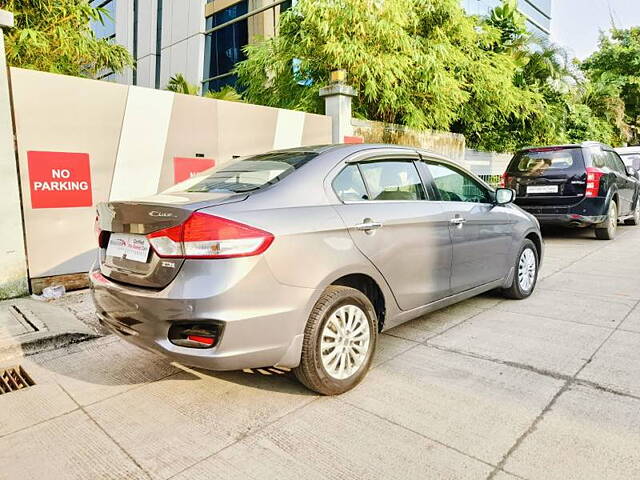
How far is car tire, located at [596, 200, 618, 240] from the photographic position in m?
8.18

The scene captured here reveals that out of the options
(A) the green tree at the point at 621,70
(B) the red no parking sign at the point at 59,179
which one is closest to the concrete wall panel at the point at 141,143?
(B) the red no parking sign at the point at 59,179

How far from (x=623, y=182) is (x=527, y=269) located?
5.59 metres

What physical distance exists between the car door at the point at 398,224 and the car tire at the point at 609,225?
609 centimetres

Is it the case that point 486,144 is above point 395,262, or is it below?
above

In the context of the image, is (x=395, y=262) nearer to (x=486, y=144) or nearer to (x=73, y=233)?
(x=73, y=233)

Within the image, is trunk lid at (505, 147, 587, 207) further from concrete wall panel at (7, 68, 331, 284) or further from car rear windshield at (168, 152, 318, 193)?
car rear windshield at (168, 152, 318, 193)

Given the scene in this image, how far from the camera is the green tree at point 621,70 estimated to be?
20.4 m

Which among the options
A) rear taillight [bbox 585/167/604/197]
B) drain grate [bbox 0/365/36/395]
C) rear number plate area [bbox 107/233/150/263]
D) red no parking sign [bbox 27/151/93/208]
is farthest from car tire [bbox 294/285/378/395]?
rear taillight [bbox 585/167/604/197]

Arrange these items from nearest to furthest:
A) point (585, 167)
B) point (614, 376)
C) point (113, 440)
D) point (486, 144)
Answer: point (113, 440)
point (614, 376)
point (585, 167)
point (486, 144)

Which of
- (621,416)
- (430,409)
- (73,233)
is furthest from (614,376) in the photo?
(73,233)

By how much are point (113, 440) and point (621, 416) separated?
2.63m

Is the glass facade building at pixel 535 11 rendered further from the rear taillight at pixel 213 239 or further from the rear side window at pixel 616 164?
the rear taillight at pixel 213 239

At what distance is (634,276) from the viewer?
18.5ft

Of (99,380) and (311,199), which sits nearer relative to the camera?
(311,199)
